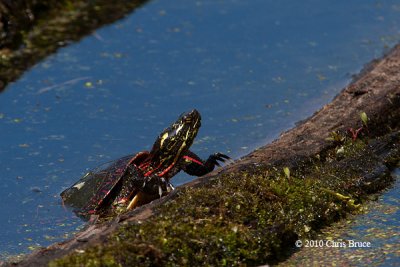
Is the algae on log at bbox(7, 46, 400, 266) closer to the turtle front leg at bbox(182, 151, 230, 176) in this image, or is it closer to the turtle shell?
the turtle front leg at bbox(182, 151, 230, 176)

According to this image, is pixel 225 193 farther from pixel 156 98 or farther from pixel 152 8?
pixel 152 8

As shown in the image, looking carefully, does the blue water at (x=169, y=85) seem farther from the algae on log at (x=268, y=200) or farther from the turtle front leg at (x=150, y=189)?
the algae on log at (x=268, y=200)

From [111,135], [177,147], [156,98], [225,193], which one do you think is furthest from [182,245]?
[156,98]

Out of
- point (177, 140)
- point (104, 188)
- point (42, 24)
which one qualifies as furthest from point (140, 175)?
point (42, 24)

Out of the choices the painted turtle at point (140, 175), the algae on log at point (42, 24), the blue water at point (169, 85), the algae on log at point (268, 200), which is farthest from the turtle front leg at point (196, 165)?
the algae on log at point (42, 24)

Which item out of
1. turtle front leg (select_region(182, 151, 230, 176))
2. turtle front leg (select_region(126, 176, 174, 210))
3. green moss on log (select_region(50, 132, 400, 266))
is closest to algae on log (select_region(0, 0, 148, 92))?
turtle front leg (select_region(182, 151, 230, 176))

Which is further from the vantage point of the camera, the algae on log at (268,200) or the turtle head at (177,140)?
the turtle head at (177,140)
